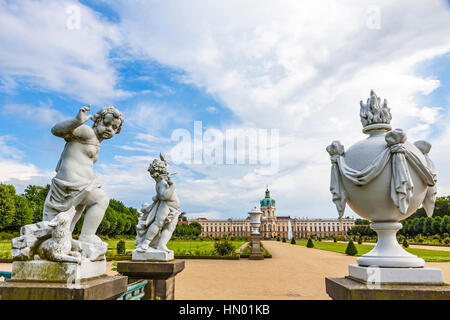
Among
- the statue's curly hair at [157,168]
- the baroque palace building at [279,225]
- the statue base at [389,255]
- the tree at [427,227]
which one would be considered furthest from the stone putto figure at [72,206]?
the baroque palace building at [279,225]

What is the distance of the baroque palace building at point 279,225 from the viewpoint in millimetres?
123625

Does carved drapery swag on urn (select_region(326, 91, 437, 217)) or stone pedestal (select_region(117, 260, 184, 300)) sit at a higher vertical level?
carved drapery swag on urn (select_region(326, 91, 437, 217))

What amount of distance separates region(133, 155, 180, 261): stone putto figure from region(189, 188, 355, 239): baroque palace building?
118086 mm

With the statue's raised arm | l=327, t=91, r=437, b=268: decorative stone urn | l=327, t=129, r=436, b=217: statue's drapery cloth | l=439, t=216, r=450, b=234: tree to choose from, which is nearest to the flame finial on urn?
l=327, t=91, r=437, b=268: decorative stone urn

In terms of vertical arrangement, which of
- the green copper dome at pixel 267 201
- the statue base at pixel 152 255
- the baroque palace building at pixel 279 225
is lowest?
the baroque palace building at pixel 279 225

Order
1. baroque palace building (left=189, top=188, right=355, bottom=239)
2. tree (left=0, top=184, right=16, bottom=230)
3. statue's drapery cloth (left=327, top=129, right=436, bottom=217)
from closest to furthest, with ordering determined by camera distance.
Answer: statue's drapery cloth (left=327, top=129, right=436, bottom=217)
tree (left=0, top=184, right=16, bottom=230)
baroque palace building (left=189, top=188, right=355, bottom=239)

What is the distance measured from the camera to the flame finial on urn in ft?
10.8

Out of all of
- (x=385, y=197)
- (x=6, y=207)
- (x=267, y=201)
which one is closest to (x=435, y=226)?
(x=385, y=197)

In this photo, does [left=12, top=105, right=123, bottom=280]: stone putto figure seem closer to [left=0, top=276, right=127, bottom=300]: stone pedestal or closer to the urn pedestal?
[left=0, top=276, right=127, bottom=300]: stone pedestal

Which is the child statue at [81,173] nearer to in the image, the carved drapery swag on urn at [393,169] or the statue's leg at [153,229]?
the statue's leg at [153,229]

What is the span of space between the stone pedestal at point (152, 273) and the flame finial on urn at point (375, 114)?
12.2 feet

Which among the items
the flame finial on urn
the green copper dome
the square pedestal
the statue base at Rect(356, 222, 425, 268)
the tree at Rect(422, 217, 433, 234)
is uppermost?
the green copper dome
